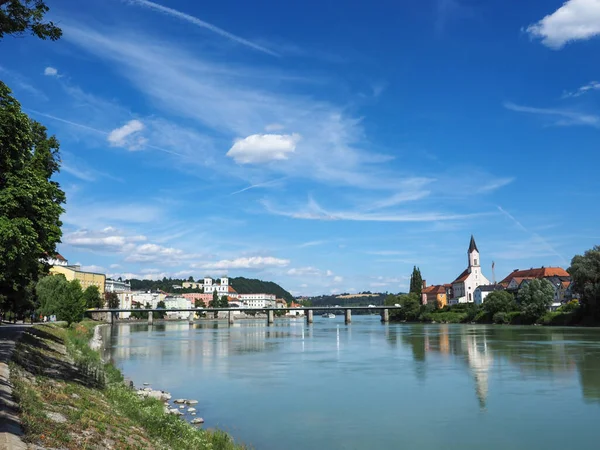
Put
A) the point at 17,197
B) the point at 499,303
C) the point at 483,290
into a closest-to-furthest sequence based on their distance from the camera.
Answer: the point at 17,197 < the point at 499,303 < the point at 483,290

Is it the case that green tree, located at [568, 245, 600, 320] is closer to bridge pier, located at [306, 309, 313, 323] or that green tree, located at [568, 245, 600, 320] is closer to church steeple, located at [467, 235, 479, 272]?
bridge pier, located at [306, 309, 313, 323]

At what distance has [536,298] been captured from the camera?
84.6 meters

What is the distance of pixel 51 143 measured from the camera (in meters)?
29.6

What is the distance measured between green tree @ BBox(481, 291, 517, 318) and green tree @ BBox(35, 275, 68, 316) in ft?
242

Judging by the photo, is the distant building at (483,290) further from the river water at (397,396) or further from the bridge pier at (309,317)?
the river water at (397,396)

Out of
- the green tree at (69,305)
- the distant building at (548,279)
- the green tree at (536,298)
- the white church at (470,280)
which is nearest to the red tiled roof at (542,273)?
the distant building at (548,279)

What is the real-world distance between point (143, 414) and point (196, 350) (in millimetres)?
36922

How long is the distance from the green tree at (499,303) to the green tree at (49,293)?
242 ft

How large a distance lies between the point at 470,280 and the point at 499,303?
74.2 m

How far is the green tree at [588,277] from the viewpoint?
228ft

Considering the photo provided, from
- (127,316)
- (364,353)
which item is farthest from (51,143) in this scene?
(127,316)

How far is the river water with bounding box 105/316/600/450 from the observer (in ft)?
56.8

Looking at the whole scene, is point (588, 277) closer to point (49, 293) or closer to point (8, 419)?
point (49, 293)

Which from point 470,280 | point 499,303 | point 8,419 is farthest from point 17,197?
point 470,280
